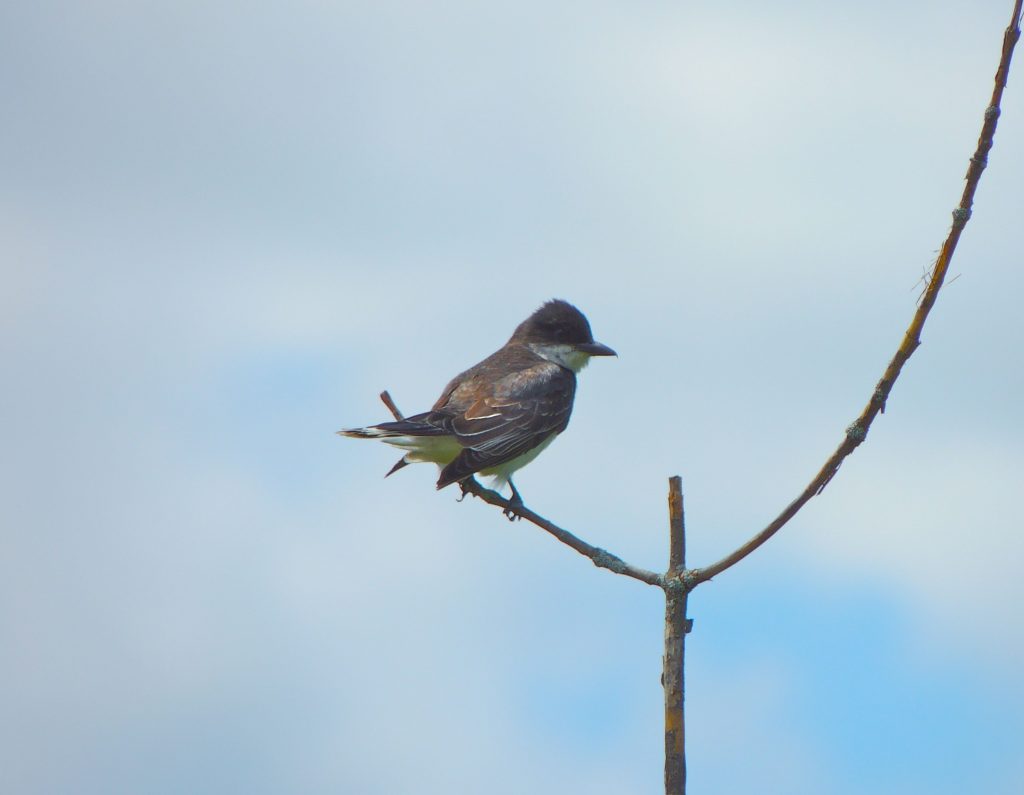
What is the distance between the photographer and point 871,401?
5199mm

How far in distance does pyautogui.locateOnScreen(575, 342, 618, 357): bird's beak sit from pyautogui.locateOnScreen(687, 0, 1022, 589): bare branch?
860 centimetres

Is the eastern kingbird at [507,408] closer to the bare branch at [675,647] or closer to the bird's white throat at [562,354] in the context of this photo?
the bird's white throat at [562,354]

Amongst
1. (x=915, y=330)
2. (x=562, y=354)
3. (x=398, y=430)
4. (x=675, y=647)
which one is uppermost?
(x=562, y=354)

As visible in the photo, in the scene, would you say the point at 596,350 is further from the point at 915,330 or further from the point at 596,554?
the point at 915,330

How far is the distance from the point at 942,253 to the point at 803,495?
1.25 metres

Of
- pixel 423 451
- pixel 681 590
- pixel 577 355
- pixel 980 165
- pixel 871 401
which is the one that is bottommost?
pixel 681 590

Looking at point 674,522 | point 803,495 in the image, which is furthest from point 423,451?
point 803,495

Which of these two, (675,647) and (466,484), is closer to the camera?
(675,647)

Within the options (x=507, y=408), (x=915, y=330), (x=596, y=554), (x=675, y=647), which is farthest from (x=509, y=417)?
(x=915, y=330)

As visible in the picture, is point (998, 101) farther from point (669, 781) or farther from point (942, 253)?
point (669, 781)

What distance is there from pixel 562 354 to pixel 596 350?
39 cm

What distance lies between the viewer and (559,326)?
14.6 metres

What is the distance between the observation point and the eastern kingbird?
1171 cm

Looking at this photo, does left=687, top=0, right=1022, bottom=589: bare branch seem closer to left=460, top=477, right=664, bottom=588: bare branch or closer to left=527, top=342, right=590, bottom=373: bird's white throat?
left=460, top=477, right=664, bottom=588: bare branch
